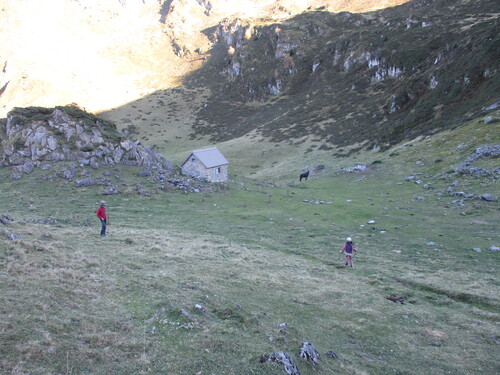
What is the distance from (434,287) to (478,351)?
545 centimetres

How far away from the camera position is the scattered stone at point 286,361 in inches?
313

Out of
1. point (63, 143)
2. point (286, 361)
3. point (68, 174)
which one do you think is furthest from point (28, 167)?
point (286, 361)

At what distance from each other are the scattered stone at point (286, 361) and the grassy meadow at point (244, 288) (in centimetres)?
32

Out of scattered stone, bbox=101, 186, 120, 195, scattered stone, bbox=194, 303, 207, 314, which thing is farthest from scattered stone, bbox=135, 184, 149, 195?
scattered stone, bbox=194, 303, 207, 314

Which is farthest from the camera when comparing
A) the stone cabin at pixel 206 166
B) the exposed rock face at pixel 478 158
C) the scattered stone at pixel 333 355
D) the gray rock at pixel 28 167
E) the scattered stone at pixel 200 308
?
the stone cabin at pixel 206 166

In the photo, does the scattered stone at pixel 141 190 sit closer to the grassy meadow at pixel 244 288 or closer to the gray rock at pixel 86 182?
the grassy meadow at pixel 244 288

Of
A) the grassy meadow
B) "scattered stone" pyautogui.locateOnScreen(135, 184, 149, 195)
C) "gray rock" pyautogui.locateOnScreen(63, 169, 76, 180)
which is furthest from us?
"gray rock" pyautogui.locateOnScreen(63, 169, 76, 180)

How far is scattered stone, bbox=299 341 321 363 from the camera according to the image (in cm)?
891

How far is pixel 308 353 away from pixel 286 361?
113 centimetres

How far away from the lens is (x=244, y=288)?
14172mm

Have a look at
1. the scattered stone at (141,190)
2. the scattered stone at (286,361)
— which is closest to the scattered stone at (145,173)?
the scattered stone at (141,190)

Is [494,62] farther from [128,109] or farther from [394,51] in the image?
[128,109]

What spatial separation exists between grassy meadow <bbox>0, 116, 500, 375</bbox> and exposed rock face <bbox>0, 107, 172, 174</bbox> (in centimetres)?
765

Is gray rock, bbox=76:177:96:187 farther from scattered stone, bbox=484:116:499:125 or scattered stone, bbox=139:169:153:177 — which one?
scattered stone, bbox=484:116:499:125
